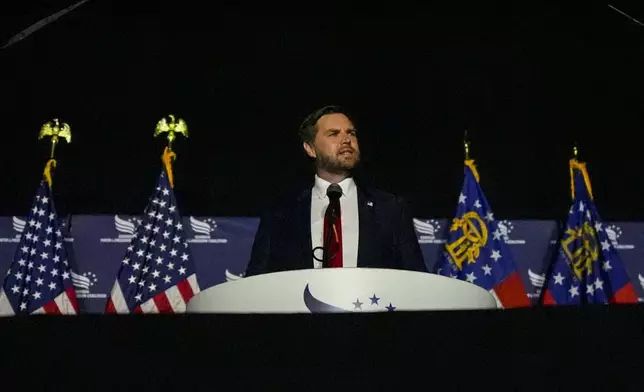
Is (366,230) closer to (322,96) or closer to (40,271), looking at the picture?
(322,96)

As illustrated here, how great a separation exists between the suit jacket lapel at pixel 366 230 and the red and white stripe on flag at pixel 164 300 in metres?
1.24

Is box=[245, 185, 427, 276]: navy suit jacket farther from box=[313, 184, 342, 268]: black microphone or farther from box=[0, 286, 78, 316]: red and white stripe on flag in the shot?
box=[0, 286, 78, 316]: red and white stripe on flag

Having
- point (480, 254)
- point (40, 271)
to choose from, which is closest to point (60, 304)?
point (40, 271)

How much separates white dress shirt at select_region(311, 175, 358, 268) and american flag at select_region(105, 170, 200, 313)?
113cm

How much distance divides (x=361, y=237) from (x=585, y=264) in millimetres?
1611

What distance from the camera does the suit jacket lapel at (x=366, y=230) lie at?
217 centimetres

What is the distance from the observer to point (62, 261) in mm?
3402

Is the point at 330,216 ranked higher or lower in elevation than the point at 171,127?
lower

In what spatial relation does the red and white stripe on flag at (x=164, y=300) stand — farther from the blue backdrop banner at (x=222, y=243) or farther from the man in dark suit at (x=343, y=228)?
the man in dark suit at (x=343, y=228)

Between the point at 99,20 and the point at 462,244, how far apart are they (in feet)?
6.16

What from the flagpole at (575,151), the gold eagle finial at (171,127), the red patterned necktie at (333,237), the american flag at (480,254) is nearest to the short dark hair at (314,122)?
the red patterned necktie at (333,237)

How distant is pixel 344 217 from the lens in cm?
235

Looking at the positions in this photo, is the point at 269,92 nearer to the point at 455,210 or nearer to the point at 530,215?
the point at 455,210

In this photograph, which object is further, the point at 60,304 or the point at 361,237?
the point at 60,304
